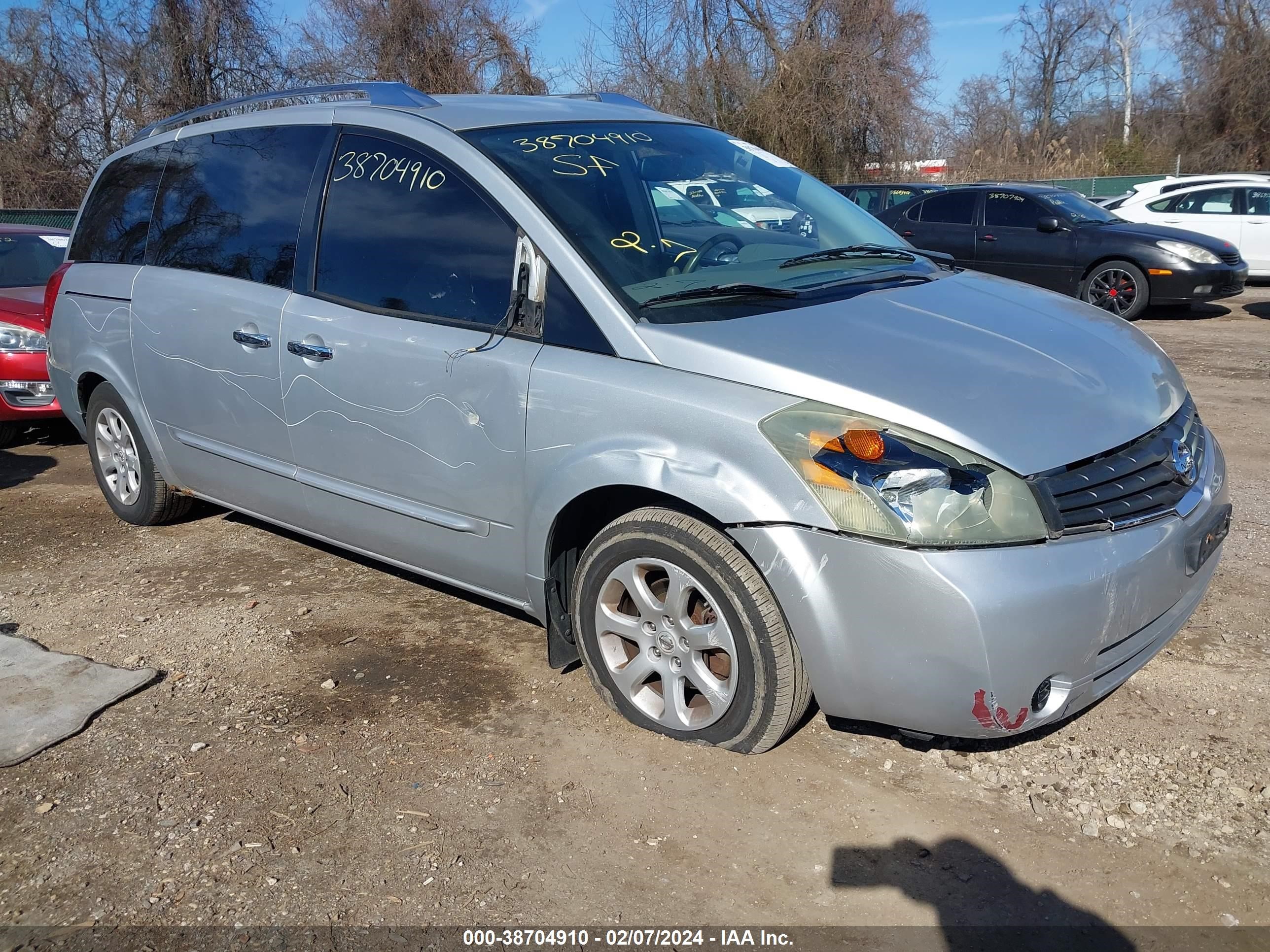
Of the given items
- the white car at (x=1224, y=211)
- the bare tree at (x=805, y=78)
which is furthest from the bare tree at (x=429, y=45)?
the white car at (x=1224, y=211)

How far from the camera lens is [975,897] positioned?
8.58 ft

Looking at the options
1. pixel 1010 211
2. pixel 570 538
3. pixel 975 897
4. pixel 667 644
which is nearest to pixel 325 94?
pixel 570 538

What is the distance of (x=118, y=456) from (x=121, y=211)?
47.2 inches

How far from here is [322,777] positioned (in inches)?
127

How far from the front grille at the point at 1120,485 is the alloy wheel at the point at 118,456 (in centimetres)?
425

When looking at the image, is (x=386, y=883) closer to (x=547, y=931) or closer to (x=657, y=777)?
(x=547, y=931)

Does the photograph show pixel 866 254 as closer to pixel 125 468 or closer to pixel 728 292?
pixel 728 292

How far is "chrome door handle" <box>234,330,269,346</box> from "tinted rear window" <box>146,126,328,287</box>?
0.21m

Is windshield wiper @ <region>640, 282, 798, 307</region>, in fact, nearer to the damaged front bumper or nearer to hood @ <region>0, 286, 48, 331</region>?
the damaged front bumper

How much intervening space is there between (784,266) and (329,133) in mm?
1815

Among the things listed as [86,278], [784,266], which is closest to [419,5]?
[86,278]

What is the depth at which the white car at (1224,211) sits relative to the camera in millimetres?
14789

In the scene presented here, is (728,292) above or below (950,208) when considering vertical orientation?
below

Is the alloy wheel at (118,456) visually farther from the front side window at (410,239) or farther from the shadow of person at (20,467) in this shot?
the front side window at (410,239)
